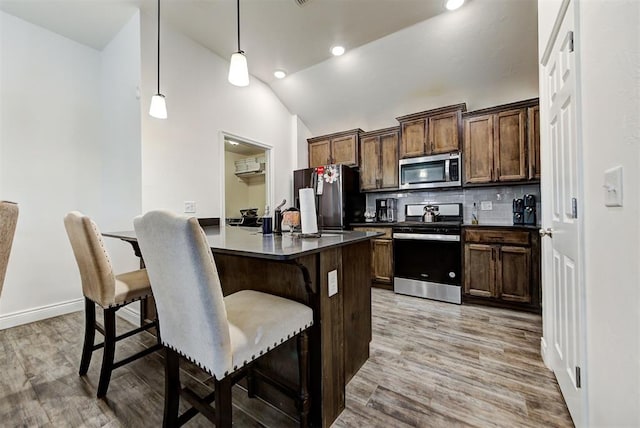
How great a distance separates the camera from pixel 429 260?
3133 mm

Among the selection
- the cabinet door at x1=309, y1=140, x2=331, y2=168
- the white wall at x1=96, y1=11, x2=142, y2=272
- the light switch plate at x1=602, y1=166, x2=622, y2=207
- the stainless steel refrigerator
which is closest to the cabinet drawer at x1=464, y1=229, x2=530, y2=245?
the stainless steel refrigerator

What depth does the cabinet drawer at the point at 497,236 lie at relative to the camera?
2.68 metres

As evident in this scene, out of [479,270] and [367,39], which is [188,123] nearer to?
[367,39]

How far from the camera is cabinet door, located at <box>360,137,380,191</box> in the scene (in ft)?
12.9

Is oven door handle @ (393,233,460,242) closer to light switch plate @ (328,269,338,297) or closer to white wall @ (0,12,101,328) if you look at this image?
light switch plate @ (328,269,338,297)

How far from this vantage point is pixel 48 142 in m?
2.78

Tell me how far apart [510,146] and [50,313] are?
5346 millimetres

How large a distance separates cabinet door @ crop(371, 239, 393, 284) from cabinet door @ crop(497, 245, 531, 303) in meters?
1.20

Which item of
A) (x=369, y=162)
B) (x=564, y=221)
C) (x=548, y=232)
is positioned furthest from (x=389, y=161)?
(x=564, y=221)

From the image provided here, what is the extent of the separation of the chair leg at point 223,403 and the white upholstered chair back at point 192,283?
0.05 meters

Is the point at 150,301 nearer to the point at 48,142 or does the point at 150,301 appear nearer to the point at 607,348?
the point at 48,142

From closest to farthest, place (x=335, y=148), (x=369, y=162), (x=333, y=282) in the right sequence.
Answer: (x=333, y=282) → (x=369, y=162) → (x=335, y=148)

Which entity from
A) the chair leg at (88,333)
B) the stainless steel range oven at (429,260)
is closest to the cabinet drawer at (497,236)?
the stainless steel range oven at (429,260)

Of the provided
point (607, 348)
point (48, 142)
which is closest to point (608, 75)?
point (607, 348)
